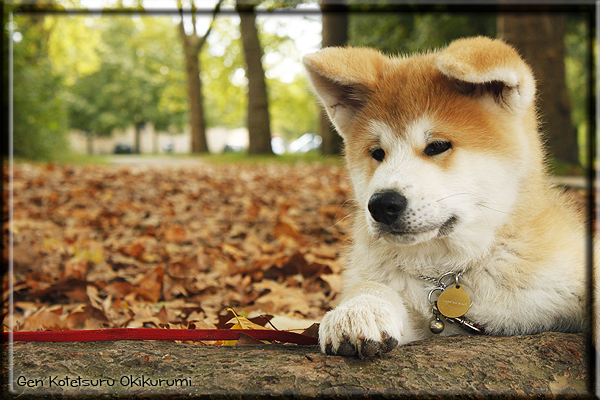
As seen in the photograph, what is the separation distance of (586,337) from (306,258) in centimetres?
265

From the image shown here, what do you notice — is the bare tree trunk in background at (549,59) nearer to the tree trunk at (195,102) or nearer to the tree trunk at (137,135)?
the tree trunk at (195,102)

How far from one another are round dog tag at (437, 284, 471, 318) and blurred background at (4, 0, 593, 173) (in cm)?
140

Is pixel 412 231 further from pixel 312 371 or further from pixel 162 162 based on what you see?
pixel 162 162

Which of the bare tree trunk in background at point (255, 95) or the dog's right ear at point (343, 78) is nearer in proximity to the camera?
the dog's right ear at point (343, 78)

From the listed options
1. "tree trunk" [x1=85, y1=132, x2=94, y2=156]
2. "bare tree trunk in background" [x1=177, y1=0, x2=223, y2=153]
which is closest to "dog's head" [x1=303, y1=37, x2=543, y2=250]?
"bare tree trunk in background" [x1=177, y1=0, x2=223, y2=153]

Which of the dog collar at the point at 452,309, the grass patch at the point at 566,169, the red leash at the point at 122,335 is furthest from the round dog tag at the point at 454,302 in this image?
the grass patch at the point at 566,169

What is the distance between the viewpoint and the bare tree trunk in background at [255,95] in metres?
15.2

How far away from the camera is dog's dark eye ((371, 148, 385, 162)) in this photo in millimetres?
2314

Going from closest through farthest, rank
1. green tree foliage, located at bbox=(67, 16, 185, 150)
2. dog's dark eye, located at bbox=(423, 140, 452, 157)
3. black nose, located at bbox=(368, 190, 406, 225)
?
1. black nose, located at bbox=(368, 190, 406, 225)
2. dog's dark eye, located at bbox=(423, 140, 452, 157)
3. green tree foliage, located at bbox=(67, 16, 185, 150)

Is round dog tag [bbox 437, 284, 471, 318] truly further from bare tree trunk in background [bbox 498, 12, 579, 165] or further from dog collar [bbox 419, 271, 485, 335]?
bare tree trunk in background [bbox 498, 12, 579, 165]

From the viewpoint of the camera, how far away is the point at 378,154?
234 centimetres

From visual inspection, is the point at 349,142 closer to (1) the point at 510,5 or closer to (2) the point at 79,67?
(1) the point at 510,5

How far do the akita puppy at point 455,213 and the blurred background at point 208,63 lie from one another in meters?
0.76

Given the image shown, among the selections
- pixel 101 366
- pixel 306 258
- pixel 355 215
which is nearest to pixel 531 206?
pixel 355 215
